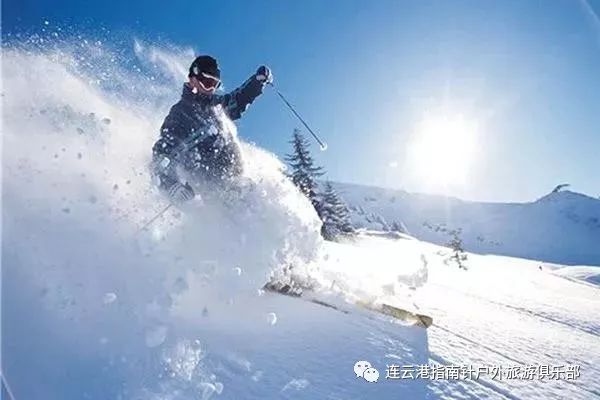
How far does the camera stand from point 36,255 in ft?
11.9

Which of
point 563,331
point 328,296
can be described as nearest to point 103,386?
point 328,296

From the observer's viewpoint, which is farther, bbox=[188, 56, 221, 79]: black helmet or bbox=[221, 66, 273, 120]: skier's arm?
bbox=[221, 66, 273, 120]: skier's arm

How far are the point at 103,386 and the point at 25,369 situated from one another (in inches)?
18.1

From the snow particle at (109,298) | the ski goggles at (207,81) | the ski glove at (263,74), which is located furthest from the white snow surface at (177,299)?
the ski glove at (263,74)

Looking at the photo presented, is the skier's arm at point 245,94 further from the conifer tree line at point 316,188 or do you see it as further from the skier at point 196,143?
the conifer tree line at point 316,188

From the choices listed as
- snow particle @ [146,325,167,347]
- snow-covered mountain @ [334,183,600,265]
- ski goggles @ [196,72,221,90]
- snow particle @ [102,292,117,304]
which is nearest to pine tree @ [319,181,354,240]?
ski goggles @ [196,72,221,90]

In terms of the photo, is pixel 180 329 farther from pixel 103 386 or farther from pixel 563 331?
pixel 563 331

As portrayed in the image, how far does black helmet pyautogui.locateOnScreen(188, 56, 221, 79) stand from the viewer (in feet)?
19.8

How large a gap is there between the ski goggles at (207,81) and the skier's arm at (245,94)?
0.78 m

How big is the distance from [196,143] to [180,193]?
93cm

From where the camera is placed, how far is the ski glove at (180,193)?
4980 mm

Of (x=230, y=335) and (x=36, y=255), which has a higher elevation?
(x=230, y=335)

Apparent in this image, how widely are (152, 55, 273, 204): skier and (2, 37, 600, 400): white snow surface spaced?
0.73 feet

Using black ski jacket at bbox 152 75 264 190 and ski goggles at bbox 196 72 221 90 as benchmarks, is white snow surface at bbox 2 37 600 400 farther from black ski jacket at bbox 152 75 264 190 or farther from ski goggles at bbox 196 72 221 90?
ski goggles at bbox 196 72 221 90
